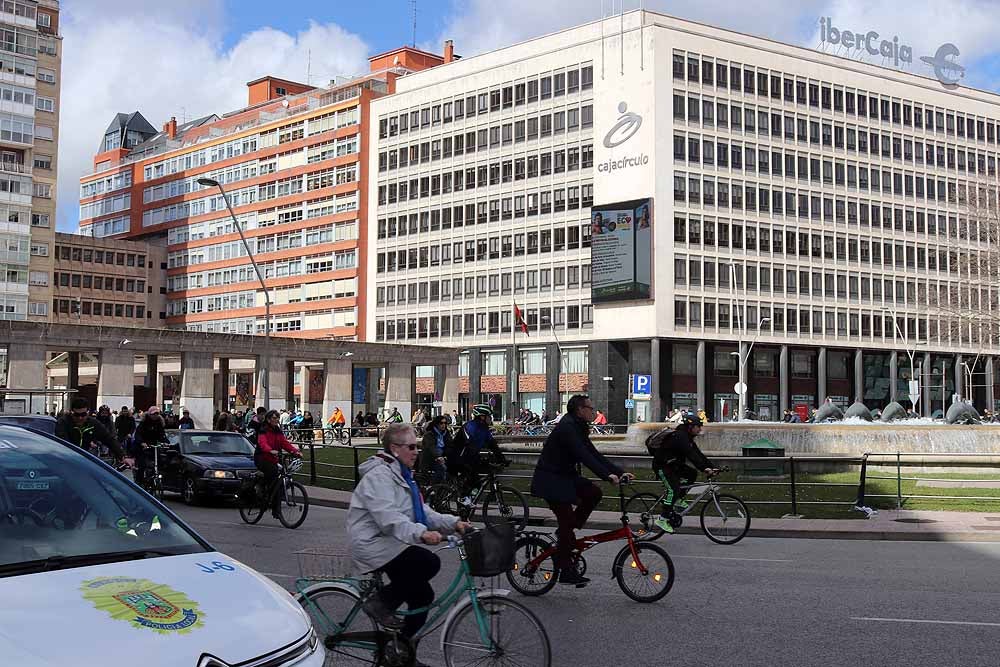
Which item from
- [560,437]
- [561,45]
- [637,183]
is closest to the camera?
[560,437]

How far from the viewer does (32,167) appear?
90688mm

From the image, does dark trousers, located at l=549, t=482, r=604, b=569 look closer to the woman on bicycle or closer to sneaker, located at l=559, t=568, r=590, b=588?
sneaker, located at l=559, t=568, r=590, b=588

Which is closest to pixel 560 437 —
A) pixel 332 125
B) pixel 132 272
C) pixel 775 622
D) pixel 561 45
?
pixel 775 622

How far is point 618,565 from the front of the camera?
11008mm

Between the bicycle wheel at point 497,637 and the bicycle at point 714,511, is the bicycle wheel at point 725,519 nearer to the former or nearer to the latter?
the bicycle at point 714,511

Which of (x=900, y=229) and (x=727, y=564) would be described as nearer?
(x=727, y=564)

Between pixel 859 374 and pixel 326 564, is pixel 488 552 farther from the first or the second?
pixel 859 374

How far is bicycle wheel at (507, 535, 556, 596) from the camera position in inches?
436

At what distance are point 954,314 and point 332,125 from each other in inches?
2638

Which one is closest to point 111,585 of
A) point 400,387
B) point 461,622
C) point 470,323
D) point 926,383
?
point 461,622

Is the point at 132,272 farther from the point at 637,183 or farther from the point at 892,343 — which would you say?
the point at 892,343

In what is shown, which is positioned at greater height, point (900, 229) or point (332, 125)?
point (332, 125)

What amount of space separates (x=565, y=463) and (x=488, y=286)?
262 ft

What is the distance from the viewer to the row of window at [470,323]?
281 ft
